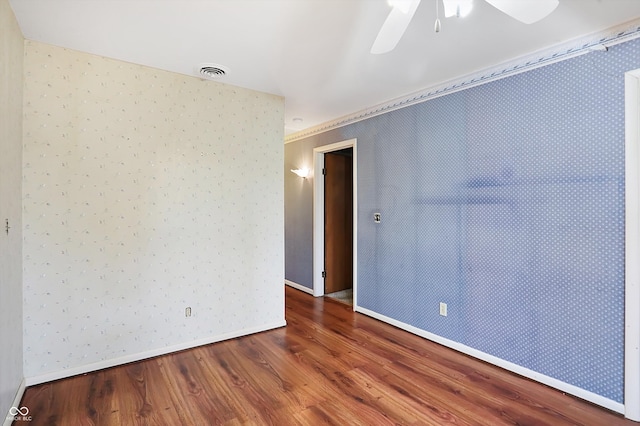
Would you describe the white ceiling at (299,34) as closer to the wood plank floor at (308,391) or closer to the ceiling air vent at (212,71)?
the ceiling air vent at (212,71)

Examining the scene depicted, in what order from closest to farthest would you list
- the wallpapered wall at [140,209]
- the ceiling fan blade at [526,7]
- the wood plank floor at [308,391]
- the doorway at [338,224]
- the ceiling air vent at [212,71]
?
the ceiling fan blade at [526,7], the wood plank floor at [308,391], the wallpapered wall at [140,209], the ceiling air vent at [212,71], the doorway at [338,224]

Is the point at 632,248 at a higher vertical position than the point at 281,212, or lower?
lower

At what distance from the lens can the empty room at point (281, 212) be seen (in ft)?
6.58

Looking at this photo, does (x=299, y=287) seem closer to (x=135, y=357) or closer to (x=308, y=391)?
(x=135, y=357)

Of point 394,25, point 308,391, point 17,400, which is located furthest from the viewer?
point 308,391

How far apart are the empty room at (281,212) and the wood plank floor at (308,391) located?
2cm

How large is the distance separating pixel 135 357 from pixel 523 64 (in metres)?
3.84

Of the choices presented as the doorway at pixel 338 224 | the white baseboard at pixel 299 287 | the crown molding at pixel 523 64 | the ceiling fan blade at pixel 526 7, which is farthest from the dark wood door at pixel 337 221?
the ceiling fan blade at pixel 526 7

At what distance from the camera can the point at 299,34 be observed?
85.4 inches

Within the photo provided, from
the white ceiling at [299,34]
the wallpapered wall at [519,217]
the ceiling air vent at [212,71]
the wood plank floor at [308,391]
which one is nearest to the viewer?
the white ceiling at [299,34]

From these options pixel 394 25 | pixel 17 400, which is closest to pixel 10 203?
pixel 17 400

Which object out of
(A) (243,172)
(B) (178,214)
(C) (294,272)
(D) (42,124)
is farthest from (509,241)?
(D) (42,124)

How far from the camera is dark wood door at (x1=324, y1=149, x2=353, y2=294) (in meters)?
4.73

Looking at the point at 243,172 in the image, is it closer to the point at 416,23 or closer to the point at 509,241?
the point at 416,23
